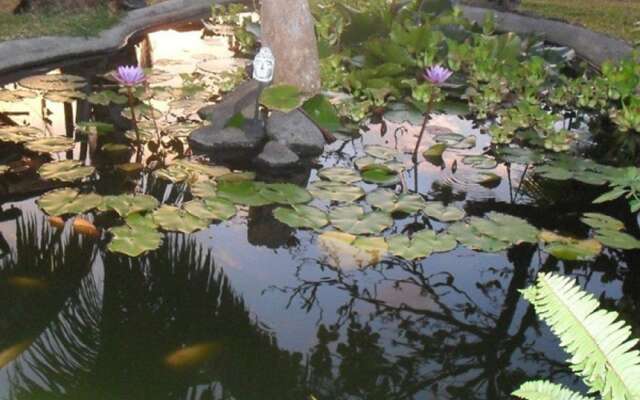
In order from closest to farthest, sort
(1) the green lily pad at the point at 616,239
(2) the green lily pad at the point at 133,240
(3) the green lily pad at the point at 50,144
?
(2) the green lily pad at the point at 133,240 → (1) the green lily pad at the point at 616,239 → (3) the green lily pad at the point at 50,144

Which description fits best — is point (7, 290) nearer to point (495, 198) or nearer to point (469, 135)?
point (495, 198)

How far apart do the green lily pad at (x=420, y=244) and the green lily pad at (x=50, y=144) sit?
207cm

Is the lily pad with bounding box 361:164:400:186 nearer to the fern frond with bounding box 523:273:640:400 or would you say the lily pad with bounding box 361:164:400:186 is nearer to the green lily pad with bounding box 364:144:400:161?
the green lily pad with bounding box 364:144:400:161

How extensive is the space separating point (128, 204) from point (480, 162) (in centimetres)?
216

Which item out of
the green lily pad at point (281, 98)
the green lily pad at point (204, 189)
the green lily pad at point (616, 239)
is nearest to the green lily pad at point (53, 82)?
the green lily pad at point (281, 98)

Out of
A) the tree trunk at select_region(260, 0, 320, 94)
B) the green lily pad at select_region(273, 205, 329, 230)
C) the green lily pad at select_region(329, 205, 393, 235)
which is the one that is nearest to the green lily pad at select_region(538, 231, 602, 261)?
the green lily pad at select_region(329, 205, 393, 235)

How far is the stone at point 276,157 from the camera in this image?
4.12 meters

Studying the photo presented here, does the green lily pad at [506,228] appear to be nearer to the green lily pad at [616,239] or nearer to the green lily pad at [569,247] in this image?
the green lily pad at [569,247]

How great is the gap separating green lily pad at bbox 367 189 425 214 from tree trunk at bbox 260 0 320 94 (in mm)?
1536

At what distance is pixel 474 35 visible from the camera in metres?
6.46

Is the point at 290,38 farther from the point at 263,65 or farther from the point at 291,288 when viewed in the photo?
the point at 291,288

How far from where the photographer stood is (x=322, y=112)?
190 inches

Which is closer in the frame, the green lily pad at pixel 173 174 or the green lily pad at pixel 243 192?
the green lily pad at pixel 243 192

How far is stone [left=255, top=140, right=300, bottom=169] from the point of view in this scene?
162 inches
